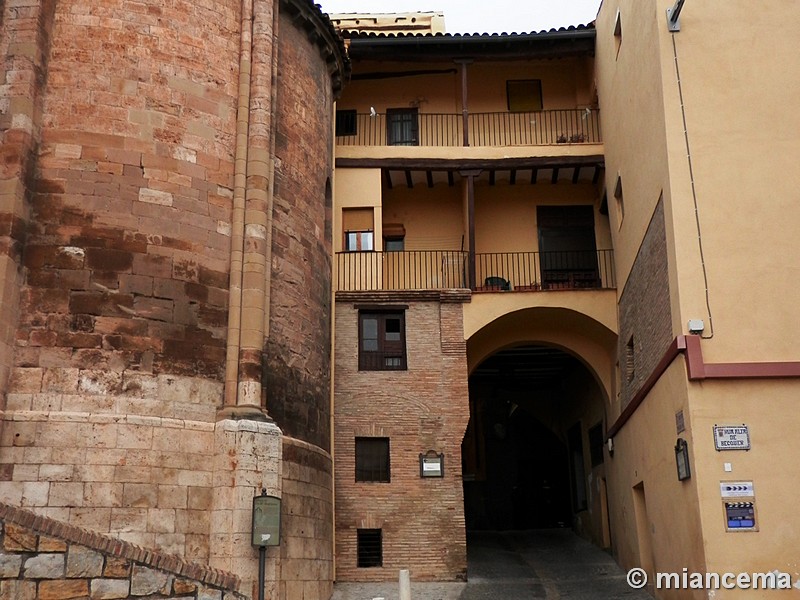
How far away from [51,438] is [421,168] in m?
11.7

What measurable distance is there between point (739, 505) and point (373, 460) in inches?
322

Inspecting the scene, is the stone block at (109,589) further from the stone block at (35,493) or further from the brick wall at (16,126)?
the brick wall at (16,126)

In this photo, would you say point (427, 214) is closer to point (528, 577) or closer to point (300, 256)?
point (300, 256)

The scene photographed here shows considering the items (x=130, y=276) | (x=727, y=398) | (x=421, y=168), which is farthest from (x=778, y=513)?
(x=421, y=168)

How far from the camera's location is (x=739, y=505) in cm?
1280

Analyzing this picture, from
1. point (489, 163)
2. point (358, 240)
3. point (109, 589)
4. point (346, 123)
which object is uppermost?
point (346, 123)

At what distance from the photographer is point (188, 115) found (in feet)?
49.1

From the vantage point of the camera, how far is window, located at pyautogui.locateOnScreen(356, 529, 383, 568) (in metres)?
18.1

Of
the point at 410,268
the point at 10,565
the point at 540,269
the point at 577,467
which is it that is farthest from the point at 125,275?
the point at 577,467

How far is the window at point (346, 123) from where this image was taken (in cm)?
2341

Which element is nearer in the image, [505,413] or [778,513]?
[778,513]

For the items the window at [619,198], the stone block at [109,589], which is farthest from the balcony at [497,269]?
the stone block at [109,589]

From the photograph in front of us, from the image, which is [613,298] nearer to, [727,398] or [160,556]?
[727,398]

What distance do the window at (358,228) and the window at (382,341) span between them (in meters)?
2.09
